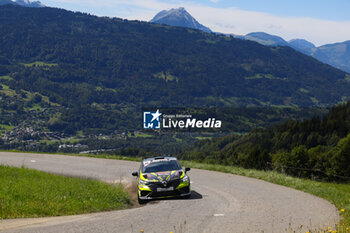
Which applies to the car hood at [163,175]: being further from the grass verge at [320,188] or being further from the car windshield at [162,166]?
the grass verge at [320,188]

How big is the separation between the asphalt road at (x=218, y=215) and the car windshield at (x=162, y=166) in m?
1.64

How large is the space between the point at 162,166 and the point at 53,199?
5970mm

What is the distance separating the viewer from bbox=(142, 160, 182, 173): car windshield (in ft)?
62.7

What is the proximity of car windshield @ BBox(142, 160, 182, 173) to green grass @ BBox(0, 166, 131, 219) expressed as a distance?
1.63m

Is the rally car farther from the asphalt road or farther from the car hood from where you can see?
the asphalt road

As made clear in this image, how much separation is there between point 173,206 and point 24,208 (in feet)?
16.6

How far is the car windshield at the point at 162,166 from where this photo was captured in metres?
19.1

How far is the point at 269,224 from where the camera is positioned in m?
12.1

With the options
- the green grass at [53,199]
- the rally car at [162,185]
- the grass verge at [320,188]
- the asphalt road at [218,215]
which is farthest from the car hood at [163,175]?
the grass verge at [320,188]

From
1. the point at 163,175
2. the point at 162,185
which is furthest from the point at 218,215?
the point at 163,175

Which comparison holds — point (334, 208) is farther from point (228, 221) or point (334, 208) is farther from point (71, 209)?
point (71, 209)

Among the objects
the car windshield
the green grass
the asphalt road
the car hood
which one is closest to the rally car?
the car hood

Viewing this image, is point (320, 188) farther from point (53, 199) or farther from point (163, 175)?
point (53, 199)

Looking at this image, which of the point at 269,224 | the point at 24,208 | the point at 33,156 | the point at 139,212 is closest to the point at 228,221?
the point at 269,224
